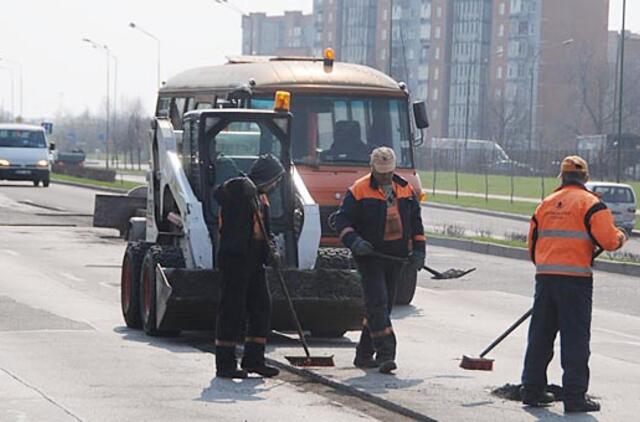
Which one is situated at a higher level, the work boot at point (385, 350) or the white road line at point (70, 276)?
the work boot at point (385, 350)

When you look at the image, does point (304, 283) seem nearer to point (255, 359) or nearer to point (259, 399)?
point (255, 359)

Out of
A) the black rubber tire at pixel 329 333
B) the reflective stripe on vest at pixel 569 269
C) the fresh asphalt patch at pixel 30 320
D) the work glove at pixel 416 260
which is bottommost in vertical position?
the fresh asphalt patch at pixel 30 320

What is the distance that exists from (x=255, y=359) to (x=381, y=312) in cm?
106

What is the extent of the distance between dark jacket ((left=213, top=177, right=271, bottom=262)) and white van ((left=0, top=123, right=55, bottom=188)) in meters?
46.5

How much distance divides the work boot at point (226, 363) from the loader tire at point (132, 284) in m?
3.35

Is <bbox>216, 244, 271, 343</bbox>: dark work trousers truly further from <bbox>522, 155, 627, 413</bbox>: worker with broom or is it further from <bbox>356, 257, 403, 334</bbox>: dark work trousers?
<bbox>522, 155, 627, 413</bbox>: worker with broom

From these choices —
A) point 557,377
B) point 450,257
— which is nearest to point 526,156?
point 450,257

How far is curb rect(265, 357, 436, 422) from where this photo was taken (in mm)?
10742

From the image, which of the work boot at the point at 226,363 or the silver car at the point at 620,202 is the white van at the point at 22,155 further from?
the work boot at the point at 226,363

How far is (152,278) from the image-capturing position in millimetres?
15109

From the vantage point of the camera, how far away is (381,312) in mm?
12750

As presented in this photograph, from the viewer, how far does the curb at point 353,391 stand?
35.2 feet

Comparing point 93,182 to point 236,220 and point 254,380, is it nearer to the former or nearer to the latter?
point 236,220

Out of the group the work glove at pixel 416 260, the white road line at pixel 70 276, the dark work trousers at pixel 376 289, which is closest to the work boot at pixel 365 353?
the dark work trousers at pixel 376 289
